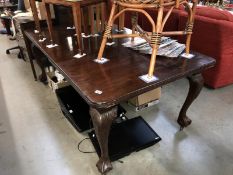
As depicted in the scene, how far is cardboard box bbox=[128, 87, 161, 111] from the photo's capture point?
171cm

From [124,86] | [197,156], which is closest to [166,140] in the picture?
[197,156]

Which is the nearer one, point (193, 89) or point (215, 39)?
point (193, 89)

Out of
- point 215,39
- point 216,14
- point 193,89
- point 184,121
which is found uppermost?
point 216,14

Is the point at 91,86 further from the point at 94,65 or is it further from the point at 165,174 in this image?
the point at 165,174

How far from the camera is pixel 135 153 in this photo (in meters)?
1.38

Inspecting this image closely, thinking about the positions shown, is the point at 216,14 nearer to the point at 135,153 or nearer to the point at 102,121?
the point at 135,153

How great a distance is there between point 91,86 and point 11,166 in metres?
0.82

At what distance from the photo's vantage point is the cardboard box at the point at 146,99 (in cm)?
171

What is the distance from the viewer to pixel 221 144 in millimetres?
1427

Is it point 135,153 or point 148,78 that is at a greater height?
point 148,78

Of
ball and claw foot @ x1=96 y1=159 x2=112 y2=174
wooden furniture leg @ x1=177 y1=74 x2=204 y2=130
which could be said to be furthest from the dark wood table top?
ball and claw foot @ x1=96 y1=159 x2=112 y2=174

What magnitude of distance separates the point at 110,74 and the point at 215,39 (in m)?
1.14

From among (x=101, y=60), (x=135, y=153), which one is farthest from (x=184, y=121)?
(x=101, y=60)

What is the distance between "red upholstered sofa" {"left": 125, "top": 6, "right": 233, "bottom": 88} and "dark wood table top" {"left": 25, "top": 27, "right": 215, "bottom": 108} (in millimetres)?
639
